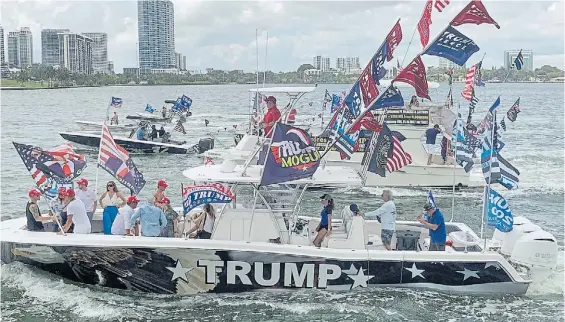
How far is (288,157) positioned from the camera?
12172 millimetres

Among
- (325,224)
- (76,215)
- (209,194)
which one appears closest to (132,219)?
(76,215)

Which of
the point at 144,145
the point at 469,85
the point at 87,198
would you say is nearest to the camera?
the point at 87,198

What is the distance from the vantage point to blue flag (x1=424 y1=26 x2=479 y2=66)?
1173 cm

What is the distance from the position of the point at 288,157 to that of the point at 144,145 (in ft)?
82.6

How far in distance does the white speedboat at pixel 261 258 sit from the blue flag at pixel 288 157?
41cm

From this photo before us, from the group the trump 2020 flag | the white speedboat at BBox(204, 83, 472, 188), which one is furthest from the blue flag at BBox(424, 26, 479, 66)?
the white speedboat at BBox(204, 83, 472, 188)

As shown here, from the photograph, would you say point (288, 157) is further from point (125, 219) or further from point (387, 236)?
point (125, 219)

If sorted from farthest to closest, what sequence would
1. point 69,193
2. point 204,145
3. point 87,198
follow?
point 204,145 → point 87,198 → point 69,193

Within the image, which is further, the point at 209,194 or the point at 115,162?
the point at 115,162

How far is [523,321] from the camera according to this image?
12383 millimetres

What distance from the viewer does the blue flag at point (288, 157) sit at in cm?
→ 1212

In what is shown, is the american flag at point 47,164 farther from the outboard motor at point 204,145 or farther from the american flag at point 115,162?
the outboard motor at point 204,145

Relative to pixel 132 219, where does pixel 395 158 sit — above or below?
above

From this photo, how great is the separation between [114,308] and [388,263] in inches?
196
